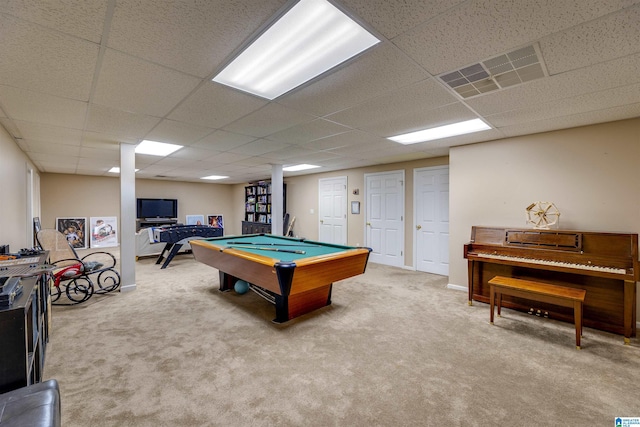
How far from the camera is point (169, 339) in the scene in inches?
98.7

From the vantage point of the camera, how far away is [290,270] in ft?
7.75

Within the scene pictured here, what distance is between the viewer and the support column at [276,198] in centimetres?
596

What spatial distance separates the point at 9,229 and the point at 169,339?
259 cm

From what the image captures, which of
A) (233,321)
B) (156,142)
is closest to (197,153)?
(156,142)

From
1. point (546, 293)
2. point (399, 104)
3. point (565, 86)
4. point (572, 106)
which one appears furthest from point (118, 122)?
point (546, 293)

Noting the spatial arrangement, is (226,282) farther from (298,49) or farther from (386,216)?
(386,216)

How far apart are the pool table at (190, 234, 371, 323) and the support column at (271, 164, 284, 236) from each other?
7.97 feet

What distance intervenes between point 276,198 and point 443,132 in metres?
3.73

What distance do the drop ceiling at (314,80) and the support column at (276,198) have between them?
2.30 m

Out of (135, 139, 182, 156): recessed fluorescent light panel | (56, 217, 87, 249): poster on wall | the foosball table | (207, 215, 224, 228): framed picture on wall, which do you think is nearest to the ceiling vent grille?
(135, 139, 182, 156): recessed fluorescent light panel

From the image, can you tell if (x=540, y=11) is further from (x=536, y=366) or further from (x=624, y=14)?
(x=536, y=366)

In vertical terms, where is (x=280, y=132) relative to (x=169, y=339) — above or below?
above

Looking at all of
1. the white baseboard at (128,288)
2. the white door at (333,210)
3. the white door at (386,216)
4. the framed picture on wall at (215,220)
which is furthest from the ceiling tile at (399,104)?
the framed picture on wall at (215,220)

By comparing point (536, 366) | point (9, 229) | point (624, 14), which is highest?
point (624, 14)
